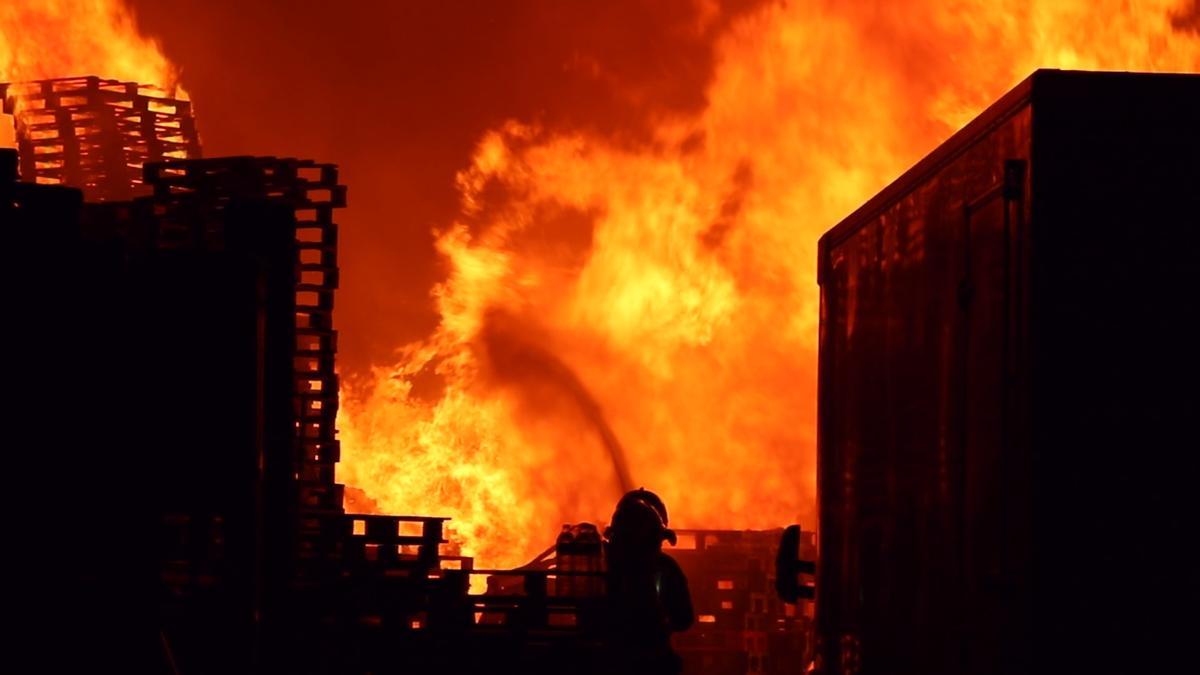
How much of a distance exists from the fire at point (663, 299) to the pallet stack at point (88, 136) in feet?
27.7

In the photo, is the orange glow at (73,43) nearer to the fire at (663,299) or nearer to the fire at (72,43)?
the fire at (72,43)

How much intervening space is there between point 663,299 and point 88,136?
12.5 metres

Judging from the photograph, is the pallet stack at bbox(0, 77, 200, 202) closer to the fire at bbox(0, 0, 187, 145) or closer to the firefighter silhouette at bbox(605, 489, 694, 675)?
the fire at bbox(0, 0, 187, 145)

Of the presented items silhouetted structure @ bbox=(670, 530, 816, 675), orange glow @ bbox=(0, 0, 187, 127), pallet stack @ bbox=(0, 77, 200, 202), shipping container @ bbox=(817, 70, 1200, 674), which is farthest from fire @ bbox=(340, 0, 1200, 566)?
shipping container @ bbox=(817, 70, 1200, 674)

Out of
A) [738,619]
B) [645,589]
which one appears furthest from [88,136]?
[645,589]

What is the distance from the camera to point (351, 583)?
1512 cm

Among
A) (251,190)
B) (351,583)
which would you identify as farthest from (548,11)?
(351,583)

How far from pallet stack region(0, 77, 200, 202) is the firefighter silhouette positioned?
1397 centimetres

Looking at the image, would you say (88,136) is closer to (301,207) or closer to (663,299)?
(301,207)

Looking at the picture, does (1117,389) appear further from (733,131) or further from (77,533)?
(733,131)

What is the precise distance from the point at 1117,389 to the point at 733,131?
90.2 ft

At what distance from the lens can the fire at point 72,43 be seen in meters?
30.9

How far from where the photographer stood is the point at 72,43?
1251 inches

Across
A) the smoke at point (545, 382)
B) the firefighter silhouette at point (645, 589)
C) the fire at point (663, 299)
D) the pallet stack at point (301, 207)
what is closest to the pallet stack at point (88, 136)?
the pallet stack at point (301, 207)
